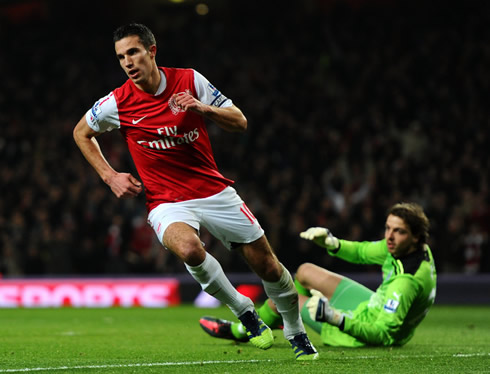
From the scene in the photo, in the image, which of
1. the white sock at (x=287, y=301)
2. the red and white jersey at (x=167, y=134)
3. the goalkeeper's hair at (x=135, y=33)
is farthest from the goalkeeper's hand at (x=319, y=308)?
the goalkeeper's hair at (x=135, y=33)

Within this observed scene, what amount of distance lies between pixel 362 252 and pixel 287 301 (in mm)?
1227

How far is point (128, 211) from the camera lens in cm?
1688

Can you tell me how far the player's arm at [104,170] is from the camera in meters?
5.45

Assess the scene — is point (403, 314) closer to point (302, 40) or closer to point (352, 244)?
point (352, 244)

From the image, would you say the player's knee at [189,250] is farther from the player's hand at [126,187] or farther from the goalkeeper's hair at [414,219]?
the goalkeeper's hair at [414,219]

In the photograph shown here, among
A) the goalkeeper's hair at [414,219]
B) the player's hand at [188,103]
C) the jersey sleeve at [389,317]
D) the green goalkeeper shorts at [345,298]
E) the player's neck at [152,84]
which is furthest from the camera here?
the green goalkeeper shorts at [345,298]

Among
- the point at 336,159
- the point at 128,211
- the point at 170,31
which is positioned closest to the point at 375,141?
the point at 336,159

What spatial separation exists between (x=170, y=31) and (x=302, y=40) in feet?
12.7

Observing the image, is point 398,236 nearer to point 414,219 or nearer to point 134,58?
point 414,219

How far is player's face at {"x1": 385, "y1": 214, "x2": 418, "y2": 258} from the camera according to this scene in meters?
6.29

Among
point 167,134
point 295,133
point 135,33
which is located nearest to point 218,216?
point 167,134

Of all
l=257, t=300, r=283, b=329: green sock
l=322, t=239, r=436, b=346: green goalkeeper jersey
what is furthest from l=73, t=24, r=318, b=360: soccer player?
l=257, t=300, r=283, b=329: green sock

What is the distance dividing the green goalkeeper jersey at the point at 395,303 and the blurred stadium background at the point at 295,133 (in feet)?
24.2

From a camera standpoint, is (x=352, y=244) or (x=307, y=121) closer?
(x=352, y=244)
